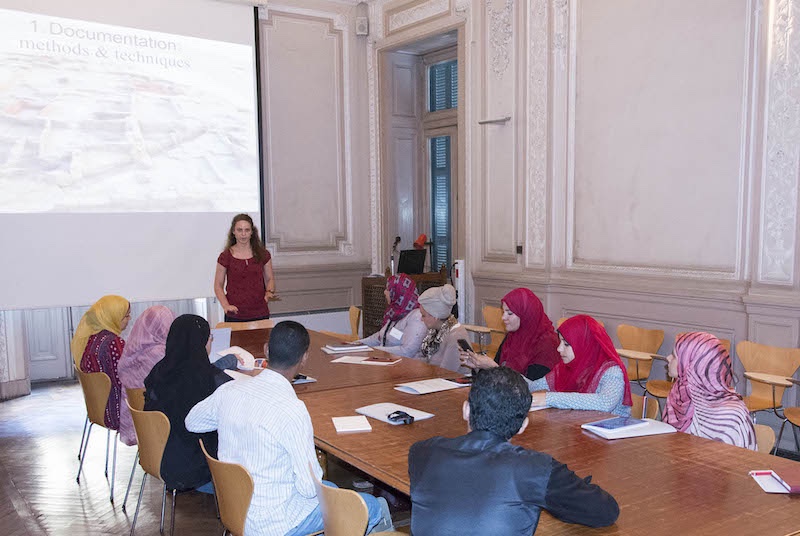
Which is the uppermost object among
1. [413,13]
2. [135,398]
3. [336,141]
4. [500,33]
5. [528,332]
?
[413,13]

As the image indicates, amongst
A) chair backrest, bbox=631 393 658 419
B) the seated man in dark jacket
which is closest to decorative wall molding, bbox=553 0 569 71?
chair backrest, bbox=631 393 658 419

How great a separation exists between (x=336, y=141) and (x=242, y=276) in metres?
2.97

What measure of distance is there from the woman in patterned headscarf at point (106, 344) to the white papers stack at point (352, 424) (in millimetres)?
1636

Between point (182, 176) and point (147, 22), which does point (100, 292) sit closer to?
point (182, 176)

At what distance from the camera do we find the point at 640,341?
5.09m

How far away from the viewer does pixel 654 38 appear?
→ 16.8 feet

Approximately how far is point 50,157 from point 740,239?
534 cm

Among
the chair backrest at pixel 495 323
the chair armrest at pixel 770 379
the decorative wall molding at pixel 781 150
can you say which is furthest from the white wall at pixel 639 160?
→ the chair armrest at pixel 770 379

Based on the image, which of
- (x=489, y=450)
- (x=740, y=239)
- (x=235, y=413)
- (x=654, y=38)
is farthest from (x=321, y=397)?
(x=654, y=38)

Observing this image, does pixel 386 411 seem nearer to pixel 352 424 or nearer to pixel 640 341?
pixel 352 424

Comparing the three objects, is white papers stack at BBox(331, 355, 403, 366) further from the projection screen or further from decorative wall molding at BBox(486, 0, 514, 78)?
decorative wall molding at BBox(486, 0, 514, 78)

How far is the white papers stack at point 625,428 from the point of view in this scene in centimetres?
246

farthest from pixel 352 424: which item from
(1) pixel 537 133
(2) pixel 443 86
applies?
(2) pixel 443 86

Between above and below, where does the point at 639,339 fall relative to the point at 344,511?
below
